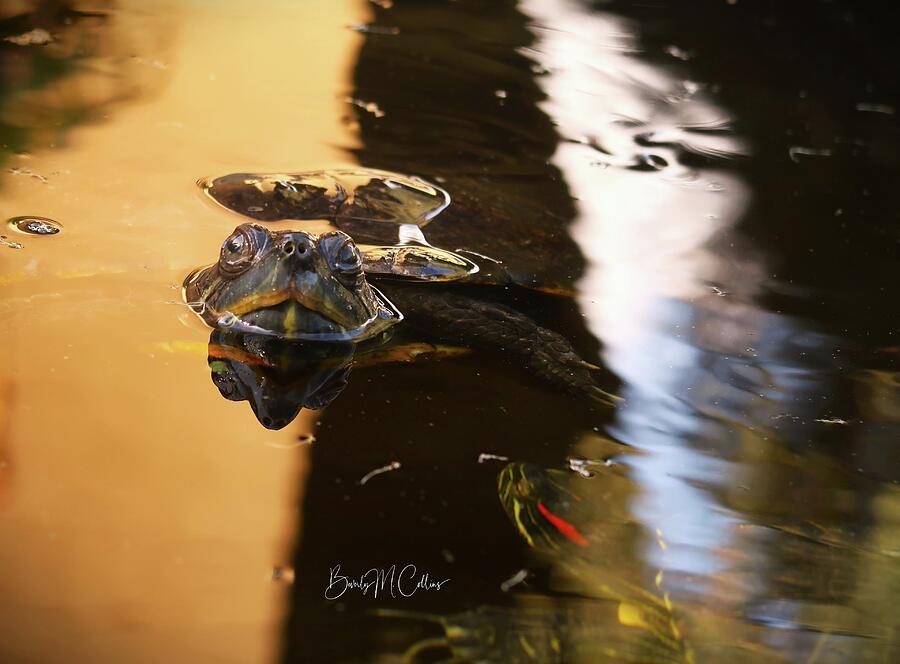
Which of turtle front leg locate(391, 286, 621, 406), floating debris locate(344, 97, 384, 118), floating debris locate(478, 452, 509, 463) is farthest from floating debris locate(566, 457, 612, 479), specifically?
floating debris locate(344, 97, 384, 118)

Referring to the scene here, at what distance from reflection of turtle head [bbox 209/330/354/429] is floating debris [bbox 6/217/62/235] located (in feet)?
2.62

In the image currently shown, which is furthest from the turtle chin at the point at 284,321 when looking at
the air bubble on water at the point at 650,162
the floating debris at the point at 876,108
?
the floating debris at the point at 876,108

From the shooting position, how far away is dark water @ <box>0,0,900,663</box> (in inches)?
72.9

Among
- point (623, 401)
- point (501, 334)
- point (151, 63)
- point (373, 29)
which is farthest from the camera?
point (373, 29)

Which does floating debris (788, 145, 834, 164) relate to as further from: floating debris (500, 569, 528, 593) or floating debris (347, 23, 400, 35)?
floating debris (500, 569, 528, 593)

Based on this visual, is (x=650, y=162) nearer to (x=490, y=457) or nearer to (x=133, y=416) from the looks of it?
(x=490, y=457)

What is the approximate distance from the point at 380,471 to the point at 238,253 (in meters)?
0.92

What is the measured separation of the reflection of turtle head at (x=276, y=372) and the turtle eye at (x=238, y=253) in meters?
0.18

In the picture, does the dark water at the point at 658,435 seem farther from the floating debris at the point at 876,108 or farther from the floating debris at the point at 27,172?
the floating debris at the point at 27,172

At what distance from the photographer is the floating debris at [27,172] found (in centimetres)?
345

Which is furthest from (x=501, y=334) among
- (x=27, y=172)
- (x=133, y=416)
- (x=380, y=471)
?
(x=27, y=172)

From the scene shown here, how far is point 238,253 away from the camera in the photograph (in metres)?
2.75

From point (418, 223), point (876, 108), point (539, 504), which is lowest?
point (876, 108)
